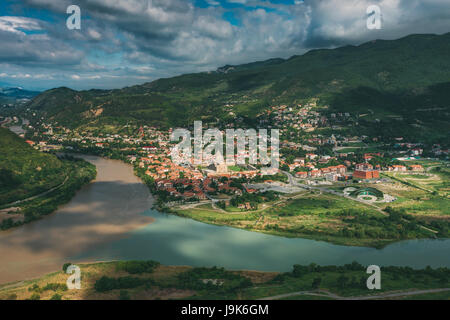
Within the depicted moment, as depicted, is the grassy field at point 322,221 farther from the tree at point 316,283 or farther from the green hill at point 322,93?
the green hill at point 322,93

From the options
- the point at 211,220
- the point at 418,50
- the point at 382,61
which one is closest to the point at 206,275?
the point at 211,220

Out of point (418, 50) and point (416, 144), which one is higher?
point (418, 50)

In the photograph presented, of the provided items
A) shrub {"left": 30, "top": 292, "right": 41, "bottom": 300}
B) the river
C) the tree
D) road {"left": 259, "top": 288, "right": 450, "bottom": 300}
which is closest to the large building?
the river

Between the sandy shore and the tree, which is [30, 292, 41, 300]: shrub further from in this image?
the tree

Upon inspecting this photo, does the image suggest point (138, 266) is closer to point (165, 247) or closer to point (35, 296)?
point (165, 247)

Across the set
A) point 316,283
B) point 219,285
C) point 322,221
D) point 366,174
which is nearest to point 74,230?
point 219,285

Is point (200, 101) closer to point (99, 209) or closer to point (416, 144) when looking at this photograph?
point (416, 144)
